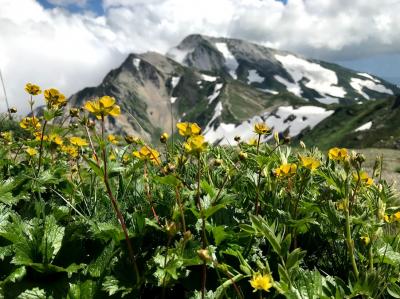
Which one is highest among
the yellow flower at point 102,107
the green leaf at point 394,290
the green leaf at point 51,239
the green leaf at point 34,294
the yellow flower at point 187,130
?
the yellow flower at point 102,107

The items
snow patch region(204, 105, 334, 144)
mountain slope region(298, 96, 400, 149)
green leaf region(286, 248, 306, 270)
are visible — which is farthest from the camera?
snow patch region(204, 105, 334, 144)

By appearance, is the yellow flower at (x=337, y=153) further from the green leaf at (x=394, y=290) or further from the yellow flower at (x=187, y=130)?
the yellow flower at (x=187, y=130)

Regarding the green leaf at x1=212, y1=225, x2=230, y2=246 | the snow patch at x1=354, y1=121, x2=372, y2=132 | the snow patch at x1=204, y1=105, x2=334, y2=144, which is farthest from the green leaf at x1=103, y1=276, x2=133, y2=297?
the snow patch at x1=204, y1=105, x2=334, y2=144

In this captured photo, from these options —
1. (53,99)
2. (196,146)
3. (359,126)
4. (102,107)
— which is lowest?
(196,146)

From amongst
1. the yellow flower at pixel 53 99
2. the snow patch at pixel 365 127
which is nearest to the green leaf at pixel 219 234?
the yellow flower at pixel 53 99

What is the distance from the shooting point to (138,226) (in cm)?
301

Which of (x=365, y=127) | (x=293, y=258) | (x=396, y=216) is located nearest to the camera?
(x=293, y=258)

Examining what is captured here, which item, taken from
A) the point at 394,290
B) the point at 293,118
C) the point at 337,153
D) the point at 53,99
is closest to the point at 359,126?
the point at 293,118

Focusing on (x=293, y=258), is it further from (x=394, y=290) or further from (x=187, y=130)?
(x=187, y=130)

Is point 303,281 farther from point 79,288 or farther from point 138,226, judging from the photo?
point 79,288

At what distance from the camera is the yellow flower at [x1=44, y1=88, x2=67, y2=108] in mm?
4117

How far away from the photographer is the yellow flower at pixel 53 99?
13.5ft

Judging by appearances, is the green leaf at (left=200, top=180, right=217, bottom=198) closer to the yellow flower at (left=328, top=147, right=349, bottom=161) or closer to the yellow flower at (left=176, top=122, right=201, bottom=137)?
the yellow flower at (left=176, top=122, right=201, bottom=137)

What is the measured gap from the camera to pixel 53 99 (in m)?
4.13
